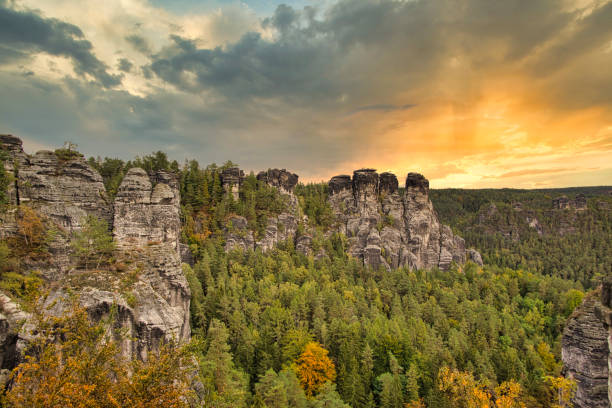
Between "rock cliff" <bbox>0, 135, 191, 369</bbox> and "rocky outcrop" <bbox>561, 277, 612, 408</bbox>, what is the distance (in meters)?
22.2

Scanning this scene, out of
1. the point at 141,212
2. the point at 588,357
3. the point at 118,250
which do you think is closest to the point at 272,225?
the point at 141,212

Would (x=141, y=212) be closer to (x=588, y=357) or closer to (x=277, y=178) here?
(x=588, y=357)

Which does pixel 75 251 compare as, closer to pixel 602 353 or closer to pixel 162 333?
pixel 162 333

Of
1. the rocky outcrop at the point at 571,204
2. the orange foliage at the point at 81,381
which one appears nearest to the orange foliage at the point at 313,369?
the orange foliage at the point at 81,381

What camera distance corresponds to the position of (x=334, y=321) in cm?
3919

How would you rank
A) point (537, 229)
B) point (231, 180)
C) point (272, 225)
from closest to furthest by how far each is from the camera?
point (272, 225), point (231, 180), point (537, 229)

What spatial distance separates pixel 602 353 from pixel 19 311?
2878 cm

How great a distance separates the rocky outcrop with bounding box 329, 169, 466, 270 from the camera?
253 feet

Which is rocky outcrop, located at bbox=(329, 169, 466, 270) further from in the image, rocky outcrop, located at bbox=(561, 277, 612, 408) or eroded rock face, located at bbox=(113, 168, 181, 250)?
rocky outcrop, located at bbox=(561, 277, 612, 408)

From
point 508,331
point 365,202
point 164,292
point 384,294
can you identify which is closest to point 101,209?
point 164,292

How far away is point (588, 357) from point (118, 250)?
34.2m

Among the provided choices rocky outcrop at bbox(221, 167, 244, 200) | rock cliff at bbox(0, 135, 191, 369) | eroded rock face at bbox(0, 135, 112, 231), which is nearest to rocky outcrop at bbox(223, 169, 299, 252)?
rocky outcrop at bbox(221, 167, 244, 200)

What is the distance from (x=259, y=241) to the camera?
64.9 m

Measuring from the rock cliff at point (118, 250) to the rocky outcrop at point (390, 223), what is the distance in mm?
51622
